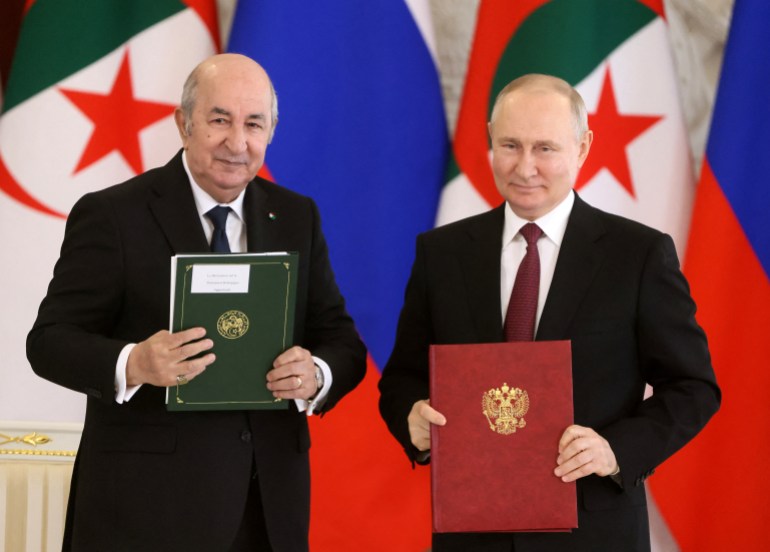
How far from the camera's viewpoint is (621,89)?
11.8ft

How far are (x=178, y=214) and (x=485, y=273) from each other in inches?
29.7

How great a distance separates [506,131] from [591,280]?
40cm

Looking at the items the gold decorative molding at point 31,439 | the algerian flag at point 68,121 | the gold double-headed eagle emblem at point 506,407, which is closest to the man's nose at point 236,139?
the gold double-headed eagle emblem at point 506,407

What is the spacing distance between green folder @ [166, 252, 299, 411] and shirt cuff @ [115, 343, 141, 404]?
125 millimetres

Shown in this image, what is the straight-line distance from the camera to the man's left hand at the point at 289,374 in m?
2.19

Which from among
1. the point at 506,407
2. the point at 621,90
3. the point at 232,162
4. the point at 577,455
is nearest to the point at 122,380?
the point at 232,162

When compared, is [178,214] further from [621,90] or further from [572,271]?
[621,90]

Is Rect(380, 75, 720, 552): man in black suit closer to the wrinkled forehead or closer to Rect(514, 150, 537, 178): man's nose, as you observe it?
Rect(514, 150, 537, 178): man's nose

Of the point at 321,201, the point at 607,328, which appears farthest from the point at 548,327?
the point at 321,201

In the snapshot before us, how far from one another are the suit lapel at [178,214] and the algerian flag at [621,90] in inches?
62.6

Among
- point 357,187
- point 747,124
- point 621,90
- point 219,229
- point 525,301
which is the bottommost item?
point 525,301

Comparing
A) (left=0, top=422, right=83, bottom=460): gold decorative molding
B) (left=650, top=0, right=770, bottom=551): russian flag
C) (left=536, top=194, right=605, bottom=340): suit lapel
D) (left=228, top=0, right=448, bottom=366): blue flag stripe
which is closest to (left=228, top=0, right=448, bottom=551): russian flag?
(left=228, top=0, right=448, bottom=366): blue flag stripe

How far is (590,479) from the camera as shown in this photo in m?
2.19

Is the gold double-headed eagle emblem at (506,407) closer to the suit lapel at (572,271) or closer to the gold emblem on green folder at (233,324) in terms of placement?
the suit lapel at (572,271)
